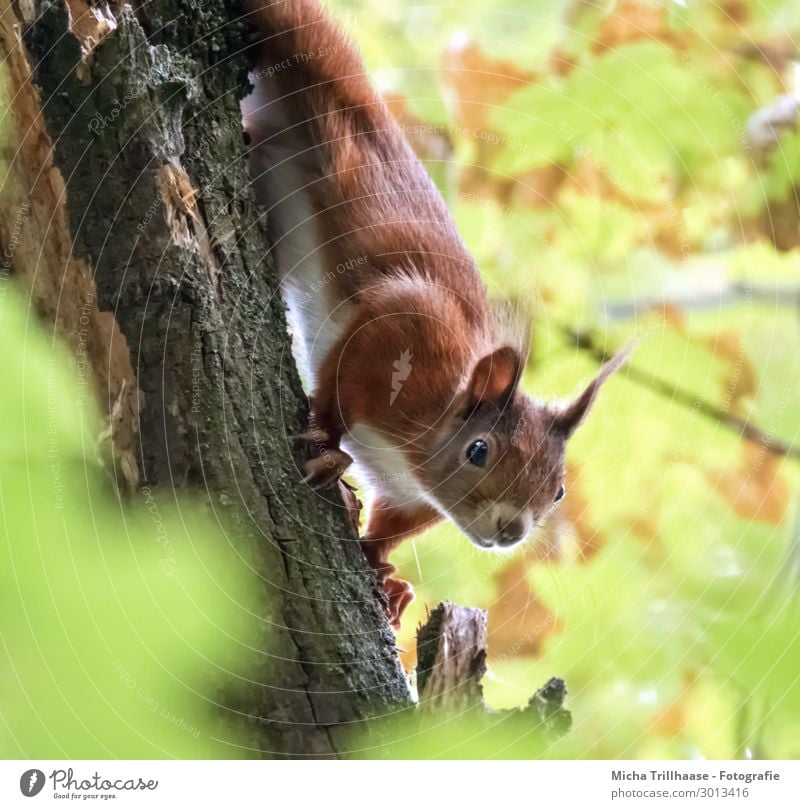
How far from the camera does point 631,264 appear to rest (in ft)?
5.84

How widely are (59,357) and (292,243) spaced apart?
1.81ft

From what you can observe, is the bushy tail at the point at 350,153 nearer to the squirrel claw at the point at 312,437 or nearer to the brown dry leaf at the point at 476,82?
the brown dry leaf at the point at 476,82

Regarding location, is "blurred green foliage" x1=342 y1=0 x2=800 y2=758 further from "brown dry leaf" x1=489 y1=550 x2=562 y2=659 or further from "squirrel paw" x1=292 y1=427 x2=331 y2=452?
"squirrel paw" x1=292 y1=427 x2=331 y2=452

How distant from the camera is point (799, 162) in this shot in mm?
1689

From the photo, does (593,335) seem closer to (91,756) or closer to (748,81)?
(748,81)

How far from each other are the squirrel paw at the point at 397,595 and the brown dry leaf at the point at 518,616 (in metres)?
0.18

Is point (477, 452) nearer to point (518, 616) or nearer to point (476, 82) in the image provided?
point (518, 616)

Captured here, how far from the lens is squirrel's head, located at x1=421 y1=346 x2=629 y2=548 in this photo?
1.62 m

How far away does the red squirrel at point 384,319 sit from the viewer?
1606 mm

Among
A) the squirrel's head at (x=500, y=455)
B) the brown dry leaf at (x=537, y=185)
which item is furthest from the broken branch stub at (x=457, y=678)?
the brown dry leaf at (x=537, y=185)

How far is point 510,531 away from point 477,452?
0.17 metres
